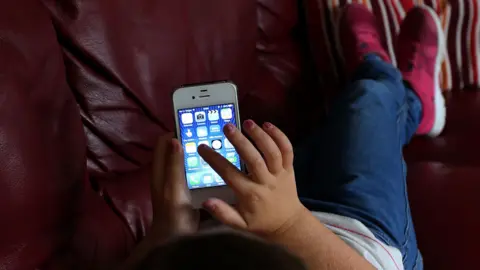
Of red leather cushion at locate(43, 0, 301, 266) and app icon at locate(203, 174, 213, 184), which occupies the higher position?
red leather cushion at locate(43, 0, 301, 266)

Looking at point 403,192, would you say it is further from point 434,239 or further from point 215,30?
point 215,30

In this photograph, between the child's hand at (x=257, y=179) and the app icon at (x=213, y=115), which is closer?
the child's hand at (x=257, y=179)

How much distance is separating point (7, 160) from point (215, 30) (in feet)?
1.56

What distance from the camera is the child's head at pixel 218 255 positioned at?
364 millimetres

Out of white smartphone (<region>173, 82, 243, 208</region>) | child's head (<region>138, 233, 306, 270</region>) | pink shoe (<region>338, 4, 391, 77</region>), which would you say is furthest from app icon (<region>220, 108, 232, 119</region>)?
pink shoe (<region>338, 4, 391, 77</region>)

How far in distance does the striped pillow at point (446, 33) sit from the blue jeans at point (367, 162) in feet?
0.59

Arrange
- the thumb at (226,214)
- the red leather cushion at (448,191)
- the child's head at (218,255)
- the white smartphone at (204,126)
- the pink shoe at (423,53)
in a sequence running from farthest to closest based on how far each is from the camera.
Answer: the pink shoe at (423,53) < the red leather cushion at (448,191) < the white smartphone at (204,126) < the thumb at (226,214) < the child's head at (218,255)

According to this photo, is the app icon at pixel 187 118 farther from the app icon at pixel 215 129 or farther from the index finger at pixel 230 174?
the index finger at pixel 230 174

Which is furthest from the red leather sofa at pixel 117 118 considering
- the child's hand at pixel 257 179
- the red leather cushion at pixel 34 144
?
the child's hand at pixel 257 179

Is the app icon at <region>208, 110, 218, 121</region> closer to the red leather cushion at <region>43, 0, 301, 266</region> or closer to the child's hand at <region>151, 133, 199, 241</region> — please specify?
the child's hand at <region>151, 133, 199, 241</region>

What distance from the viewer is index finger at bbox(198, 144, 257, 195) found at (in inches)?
20.3

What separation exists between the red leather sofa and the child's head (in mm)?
268

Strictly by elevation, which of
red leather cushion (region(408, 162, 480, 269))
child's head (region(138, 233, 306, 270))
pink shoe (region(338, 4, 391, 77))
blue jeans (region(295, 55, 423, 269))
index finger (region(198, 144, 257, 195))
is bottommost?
red leather cushion (region(408, 162, 480, 269))

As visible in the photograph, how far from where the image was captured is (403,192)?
808 mm
